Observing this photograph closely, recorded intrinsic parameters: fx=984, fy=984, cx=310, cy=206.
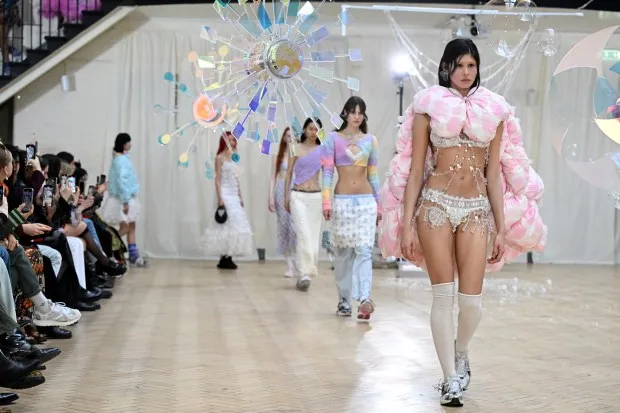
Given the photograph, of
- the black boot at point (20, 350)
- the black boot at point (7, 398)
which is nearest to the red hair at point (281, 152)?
the black boot at point (20, 350)

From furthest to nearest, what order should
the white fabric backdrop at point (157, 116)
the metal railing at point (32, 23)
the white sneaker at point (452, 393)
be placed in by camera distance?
the white fabric backdrop at point (157, 116) < the metal railing at point (32, 23) < the white sneaker at point (452, 393)

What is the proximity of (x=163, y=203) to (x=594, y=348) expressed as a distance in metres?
8.60

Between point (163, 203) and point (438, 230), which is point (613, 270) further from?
point (438, 230)

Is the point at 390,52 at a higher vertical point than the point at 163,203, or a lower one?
higher

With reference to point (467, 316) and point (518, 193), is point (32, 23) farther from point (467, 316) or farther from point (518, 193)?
point (467, 316)

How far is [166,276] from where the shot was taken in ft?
36.4

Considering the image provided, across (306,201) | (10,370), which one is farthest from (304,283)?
(10,370)

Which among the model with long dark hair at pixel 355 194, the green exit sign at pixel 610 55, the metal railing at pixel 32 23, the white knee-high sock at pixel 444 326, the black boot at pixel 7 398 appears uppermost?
the metal railing at pixel 32 23

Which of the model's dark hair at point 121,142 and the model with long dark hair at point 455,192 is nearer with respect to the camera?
the model with long dark hair at point 455,192

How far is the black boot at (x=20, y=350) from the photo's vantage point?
15.0 feet

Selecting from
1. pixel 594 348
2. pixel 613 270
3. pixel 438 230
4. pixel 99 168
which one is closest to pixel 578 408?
pixel 438 230

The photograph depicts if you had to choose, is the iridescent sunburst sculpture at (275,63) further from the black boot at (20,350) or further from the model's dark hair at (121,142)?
the model's dark hair at (121,142)

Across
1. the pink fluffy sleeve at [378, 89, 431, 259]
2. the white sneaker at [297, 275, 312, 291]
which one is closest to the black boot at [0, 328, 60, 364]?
the pink fluffy sleeve at [378, 89, 431, 259]

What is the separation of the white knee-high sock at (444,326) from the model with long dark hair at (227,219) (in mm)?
7412
